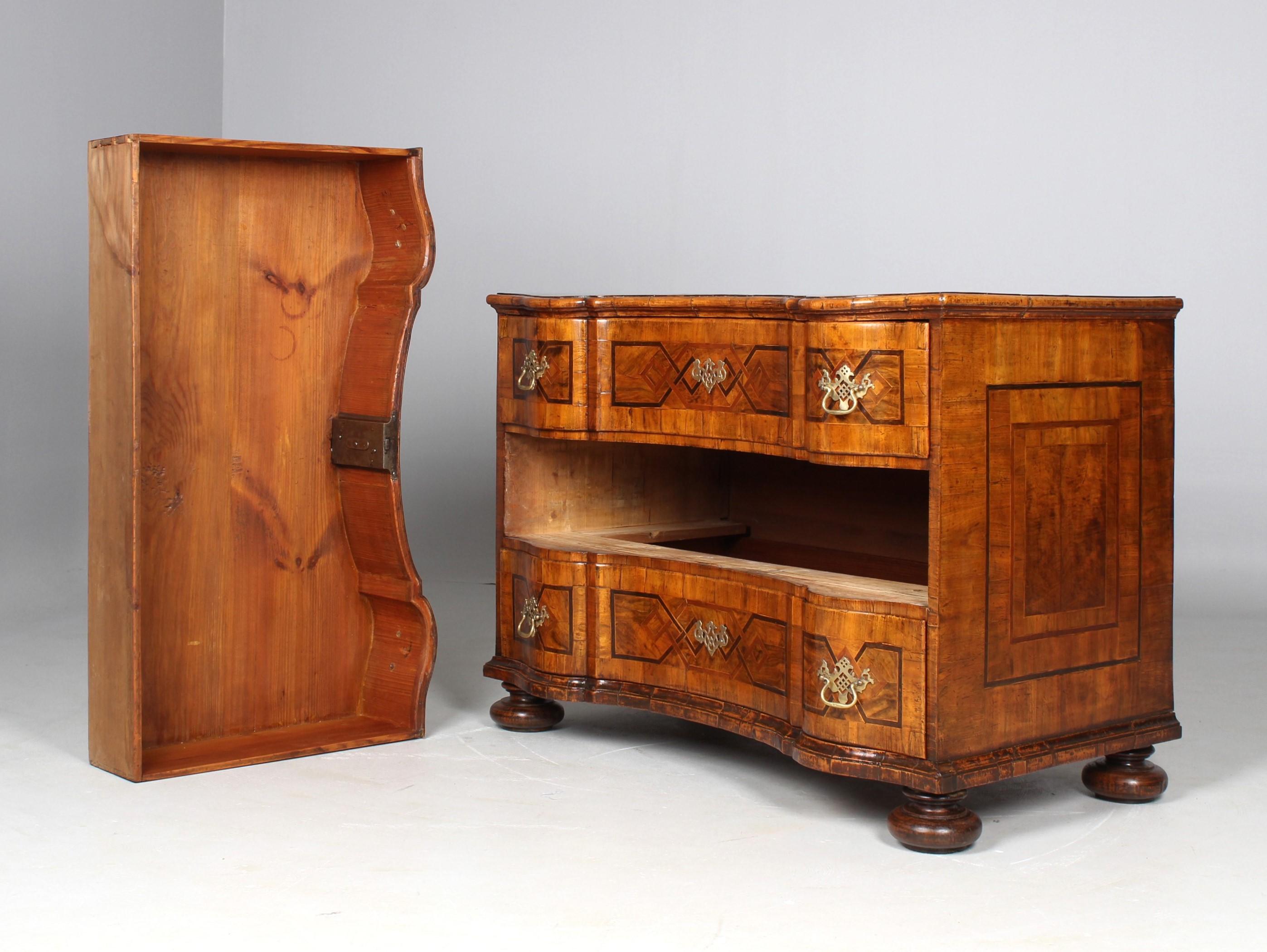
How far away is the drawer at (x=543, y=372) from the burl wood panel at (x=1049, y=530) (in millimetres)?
933

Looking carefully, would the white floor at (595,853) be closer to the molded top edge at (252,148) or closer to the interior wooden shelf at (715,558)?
the interior wooden shelf at (715,558)

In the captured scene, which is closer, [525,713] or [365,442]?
[365,442]

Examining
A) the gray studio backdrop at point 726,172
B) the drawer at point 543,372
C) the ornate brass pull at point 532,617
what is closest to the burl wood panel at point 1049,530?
the drawer at point 543,372

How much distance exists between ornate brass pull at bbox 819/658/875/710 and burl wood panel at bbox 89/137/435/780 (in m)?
1.04

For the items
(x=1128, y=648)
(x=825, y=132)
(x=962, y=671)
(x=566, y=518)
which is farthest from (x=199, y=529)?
(x=825, y=132)

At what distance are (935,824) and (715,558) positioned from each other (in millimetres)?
795

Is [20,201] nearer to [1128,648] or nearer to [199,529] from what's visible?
[199,529]

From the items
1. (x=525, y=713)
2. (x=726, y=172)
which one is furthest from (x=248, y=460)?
(x=726, y=172)

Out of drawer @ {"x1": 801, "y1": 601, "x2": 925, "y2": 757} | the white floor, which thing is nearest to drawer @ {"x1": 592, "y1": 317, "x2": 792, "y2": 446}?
drawer @ {"x1": 801, "y1": 601, "x2": 925, "y2": 757}

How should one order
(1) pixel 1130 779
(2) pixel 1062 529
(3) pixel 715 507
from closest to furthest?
(2) pixel 1062 529 < (1) pixel 1130 779 < (3) pixel 715 507

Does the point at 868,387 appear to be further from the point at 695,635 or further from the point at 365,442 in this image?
the point at 365,442

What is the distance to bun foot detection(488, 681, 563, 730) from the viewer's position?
360cm

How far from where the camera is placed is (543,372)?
3438mm

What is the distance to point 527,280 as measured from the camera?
5.79 metres
